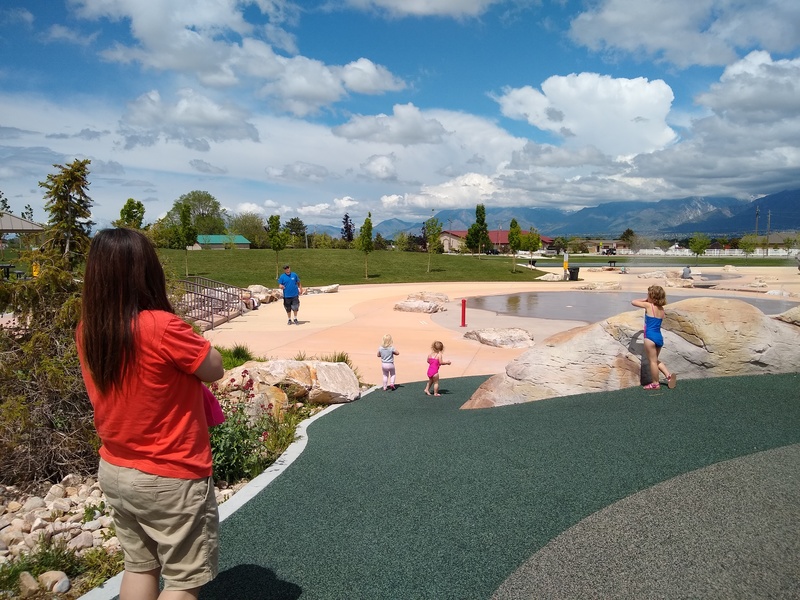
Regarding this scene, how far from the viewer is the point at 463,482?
14.8ft

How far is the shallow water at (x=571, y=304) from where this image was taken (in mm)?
20638

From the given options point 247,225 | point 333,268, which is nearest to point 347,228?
point 247,225

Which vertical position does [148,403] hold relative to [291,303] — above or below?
above

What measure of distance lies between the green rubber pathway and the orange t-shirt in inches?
49.6

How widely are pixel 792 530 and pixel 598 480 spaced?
48.6 inches

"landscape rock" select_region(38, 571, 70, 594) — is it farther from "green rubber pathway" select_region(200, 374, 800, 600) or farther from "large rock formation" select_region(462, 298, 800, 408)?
"large rock formation" select_region(462, 298, 800, 408)

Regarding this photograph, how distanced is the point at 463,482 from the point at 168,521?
2.64 m

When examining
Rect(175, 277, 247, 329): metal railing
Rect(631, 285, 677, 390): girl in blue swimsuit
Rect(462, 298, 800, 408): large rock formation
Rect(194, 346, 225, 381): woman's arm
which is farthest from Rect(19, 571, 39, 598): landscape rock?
Rect(175, 277, 247, 329): metal railing

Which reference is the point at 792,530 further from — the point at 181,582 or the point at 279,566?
the point at 181,582

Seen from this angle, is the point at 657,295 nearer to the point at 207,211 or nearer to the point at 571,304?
the point at 571,304

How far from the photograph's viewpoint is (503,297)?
91.0 ft

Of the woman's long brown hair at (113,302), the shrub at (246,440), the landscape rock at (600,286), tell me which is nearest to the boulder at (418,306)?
the shrub at (246,440)

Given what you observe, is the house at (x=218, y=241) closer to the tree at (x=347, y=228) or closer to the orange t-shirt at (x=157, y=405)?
the tree at (x=347, y=228)

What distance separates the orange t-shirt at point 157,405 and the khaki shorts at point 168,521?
0.16 ft
